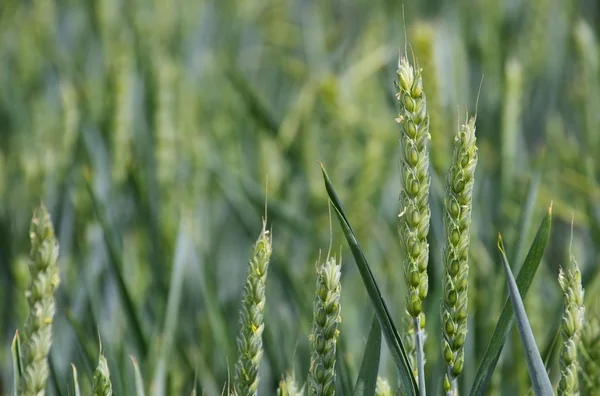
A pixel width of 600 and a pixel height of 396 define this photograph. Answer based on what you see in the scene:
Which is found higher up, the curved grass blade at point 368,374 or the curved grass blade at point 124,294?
the curved grass blade at point 368,374

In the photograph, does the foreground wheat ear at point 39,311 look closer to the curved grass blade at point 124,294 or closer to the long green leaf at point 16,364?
the long green leaf at point 16,364

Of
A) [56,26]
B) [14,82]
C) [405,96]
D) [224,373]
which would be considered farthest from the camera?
[56,26]

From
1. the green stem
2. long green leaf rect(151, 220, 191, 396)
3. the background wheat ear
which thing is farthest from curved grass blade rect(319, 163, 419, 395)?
long green leaf rect(151, 220, 191, 396)

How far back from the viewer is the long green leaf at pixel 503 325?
1.25 ft

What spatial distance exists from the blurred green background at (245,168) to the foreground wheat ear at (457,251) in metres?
0.11

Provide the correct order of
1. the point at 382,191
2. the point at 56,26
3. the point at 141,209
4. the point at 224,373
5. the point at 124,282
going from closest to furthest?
1. the point at 124,282
2. the point at 224,373
3. the point at 141,209
4. the point at 382,191
5. the point at 56,26

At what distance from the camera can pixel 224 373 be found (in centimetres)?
77

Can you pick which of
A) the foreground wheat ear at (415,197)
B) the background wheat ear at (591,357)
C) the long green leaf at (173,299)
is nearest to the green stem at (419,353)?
the foreground wheat ear at (415,197)

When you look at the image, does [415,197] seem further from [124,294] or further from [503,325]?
[124,294]

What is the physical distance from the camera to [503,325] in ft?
1.29

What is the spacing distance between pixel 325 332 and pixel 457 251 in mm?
69

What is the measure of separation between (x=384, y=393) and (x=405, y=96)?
0.16m

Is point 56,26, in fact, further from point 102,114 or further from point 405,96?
point 405,96

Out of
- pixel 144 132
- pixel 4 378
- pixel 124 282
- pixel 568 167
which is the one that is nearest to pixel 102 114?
pixel 144 132
